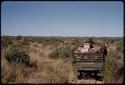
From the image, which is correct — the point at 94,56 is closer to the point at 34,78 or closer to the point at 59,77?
the point at 59,77

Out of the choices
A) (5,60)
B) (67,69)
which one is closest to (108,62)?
(67,69)

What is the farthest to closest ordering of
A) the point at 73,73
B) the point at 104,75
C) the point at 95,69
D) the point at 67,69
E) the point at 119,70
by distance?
the point at 67,69
the point at 73,73
the point at 95,69
the point at 104,75
the point at 119,70

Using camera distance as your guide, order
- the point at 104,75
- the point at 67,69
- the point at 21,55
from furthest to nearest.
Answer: the point at 21,55 < the point at 67,69 < the point at 104,75

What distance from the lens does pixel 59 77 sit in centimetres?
932

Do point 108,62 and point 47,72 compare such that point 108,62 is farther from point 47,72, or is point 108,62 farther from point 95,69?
point 47,72

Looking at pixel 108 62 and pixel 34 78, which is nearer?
pixel 108 62

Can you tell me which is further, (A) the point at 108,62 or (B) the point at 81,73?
(B) the point at 81,73

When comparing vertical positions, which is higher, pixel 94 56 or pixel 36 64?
pixel 94 56

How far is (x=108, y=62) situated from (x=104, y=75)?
45cm

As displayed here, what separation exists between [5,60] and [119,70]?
5.02 m

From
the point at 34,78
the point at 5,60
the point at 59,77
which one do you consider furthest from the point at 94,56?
the point at 5,60

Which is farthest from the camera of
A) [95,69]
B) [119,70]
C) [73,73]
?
[73,73]

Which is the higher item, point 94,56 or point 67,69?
point 94,56

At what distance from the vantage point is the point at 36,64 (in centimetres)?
1288
